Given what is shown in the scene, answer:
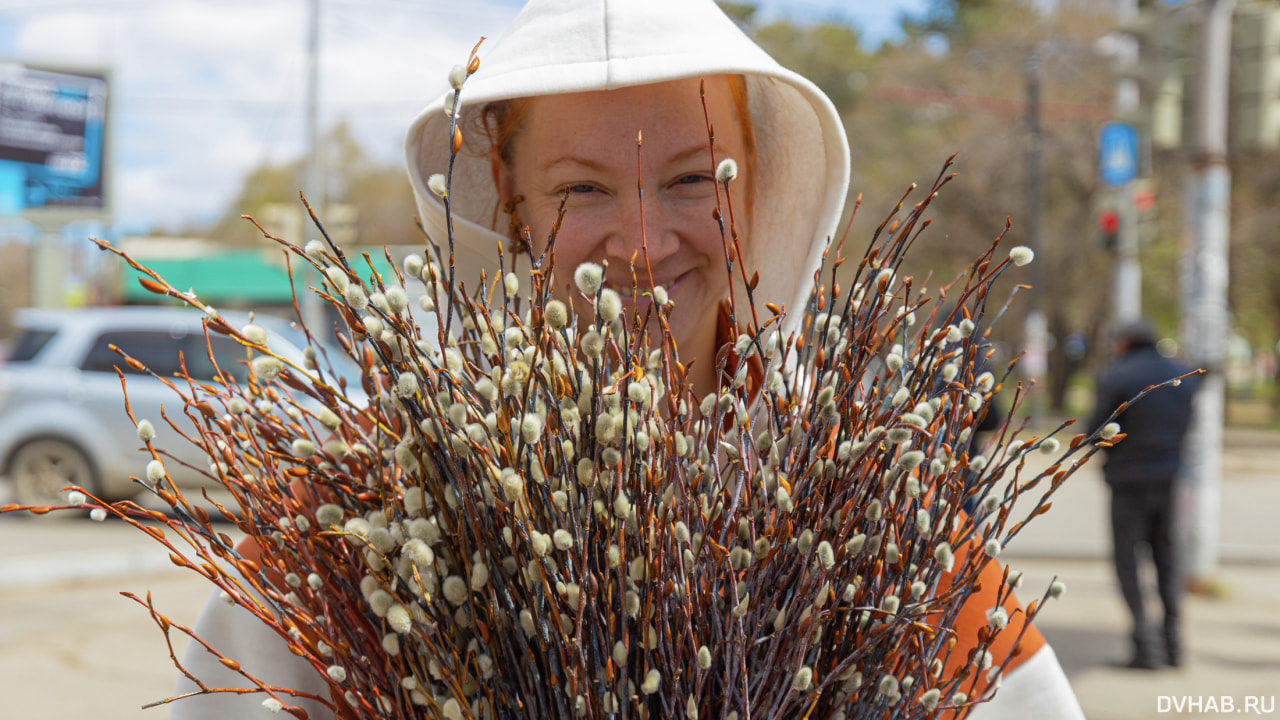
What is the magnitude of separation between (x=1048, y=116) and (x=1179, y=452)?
20.2 metres

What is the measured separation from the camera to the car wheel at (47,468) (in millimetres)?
10617

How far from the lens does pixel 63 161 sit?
19.2 metres

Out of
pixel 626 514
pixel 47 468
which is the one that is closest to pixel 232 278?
pixel 47 468

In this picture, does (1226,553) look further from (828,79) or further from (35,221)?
(828,79)

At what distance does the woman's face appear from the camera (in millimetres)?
Answer: 1289

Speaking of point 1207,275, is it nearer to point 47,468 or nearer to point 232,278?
point 47,468

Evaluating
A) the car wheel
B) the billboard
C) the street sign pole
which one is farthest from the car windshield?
the street sign pole

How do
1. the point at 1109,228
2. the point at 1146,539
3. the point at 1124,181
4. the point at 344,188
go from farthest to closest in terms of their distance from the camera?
the point at 344,188
the point at 1109,228
the point at 1124,181
the point at 1146,539

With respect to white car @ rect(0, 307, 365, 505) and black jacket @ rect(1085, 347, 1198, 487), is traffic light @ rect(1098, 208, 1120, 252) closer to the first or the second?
black jacket @ rect(1085, 347, 1198, 487)

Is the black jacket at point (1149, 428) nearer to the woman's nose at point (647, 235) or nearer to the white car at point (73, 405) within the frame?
the woman's nose at point (647, 235)

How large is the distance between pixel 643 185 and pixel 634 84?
133mm

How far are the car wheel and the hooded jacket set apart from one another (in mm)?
10467

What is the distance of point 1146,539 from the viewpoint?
6.23 meters

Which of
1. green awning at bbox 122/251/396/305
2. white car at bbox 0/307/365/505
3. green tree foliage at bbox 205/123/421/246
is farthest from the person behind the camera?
green tree foliage at bbox 205/123/421/246
